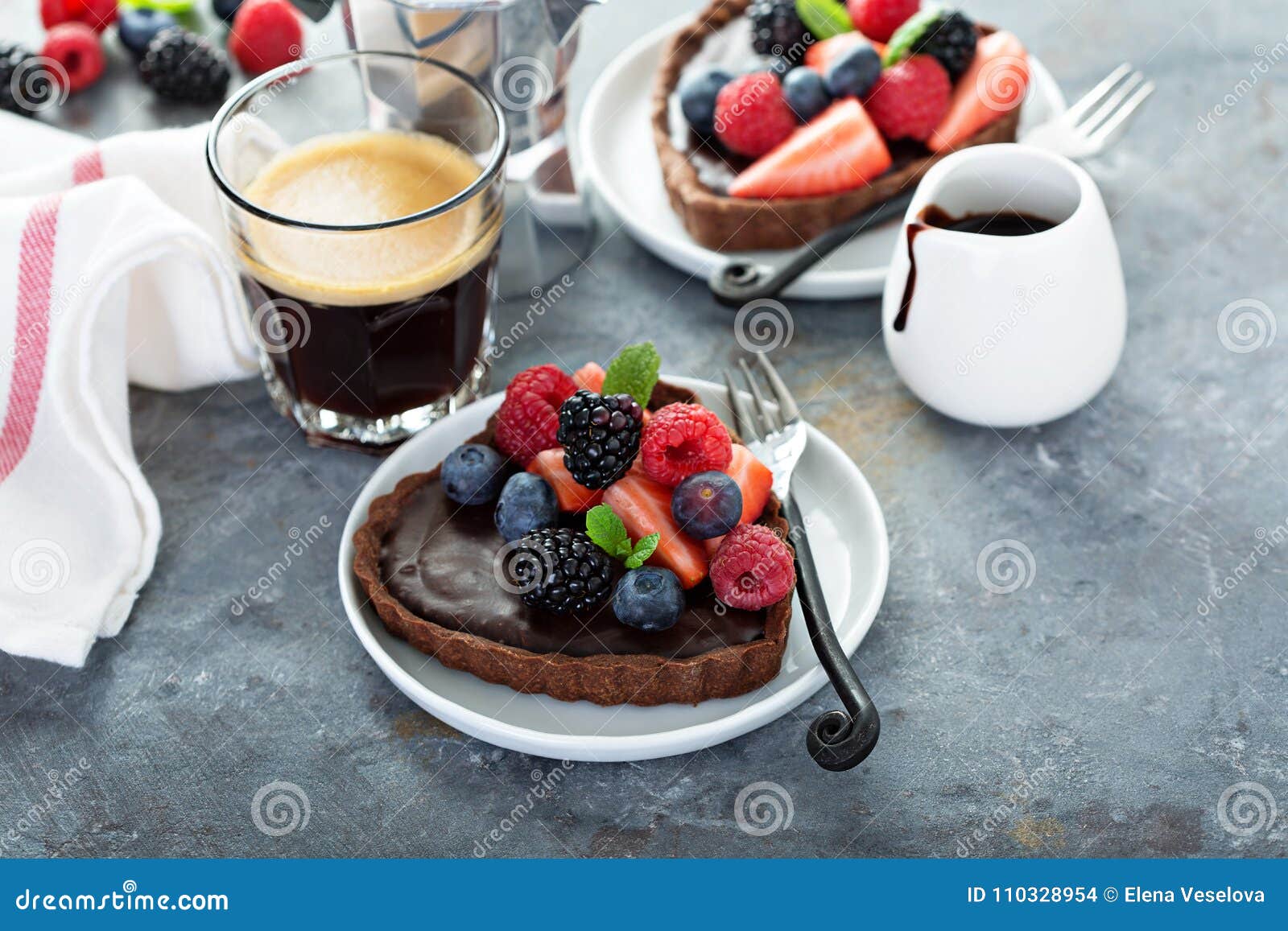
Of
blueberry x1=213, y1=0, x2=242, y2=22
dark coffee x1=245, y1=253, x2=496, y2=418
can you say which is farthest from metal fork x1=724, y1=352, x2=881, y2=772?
blueberry x1=213, y1=0, x2=242, y2=22

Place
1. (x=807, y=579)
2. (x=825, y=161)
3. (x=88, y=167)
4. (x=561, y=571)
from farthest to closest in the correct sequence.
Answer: (x=825, y=161) < (x=88, y=167) < (x=807, y=579) < (x=561, y=571)

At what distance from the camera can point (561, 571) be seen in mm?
1440

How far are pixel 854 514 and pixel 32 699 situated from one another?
3.41ft

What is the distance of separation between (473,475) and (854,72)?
0.95 m

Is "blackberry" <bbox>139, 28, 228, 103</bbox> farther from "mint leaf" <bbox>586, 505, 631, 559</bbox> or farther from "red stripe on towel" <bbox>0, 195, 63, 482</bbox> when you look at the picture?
"mint leaf" <bbox>586, 505, 631, 559</bbox>

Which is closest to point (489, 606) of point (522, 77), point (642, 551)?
point (642, 551)

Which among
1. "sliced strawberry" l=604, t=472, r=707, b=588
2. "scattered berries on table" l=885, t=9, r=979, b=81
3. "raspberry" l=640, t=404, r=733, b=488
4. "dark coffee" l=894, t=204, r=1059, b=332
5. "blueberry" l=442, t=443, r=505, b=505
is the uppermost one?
"scattered berries on table" l=885, t=9, r=979, b=81

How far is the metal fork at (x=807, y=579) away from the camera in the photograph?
4.56 feet

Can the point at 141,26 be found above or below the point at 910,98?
below

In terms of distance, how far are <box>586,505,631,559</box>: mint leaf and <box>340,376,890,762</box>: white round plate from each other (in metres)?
0.18

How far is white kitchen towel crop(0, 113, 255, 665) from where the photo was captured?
1.65 m

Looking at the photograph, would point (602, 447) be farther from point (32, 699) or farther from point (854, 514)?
point (32, 699)

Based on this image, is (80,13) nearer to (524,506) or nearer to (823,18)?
(823,18)

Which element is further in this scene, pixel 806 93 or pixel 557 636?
pixel 806 93
